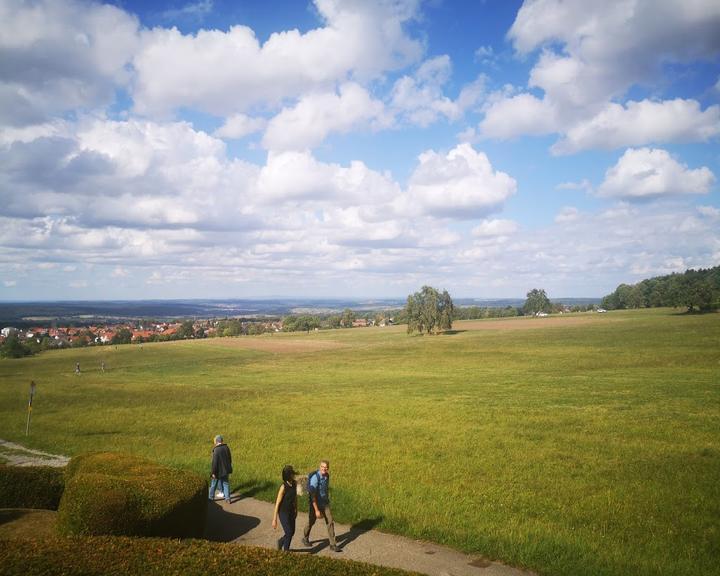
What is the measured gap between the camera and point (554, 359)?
170ft

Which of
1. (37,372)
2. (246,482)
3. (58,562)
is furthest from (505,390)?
(37,372)

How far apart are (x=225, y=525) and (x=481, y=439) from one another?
1253 centimetres

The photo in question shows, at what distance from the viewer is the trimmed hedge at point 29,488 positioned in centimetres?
1162

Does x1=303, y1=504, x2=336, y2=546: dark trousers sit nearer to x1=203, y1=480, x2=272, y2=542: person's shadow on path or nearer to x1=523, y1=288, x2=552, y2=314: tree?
x1=203, y1=480, x2=272, y2=542: person's shadow on path

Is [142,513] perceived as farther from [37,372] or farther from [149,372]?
[37,372]

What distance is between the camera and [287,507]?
33.2 ft

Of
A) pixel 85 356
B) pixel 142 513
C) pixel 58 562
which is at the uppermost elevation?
pixel 58 562

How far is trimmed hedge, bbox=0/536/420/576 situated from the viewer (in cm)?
633

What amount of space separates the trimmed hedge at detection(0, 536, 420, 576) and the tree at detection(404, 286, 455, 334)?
8876cm

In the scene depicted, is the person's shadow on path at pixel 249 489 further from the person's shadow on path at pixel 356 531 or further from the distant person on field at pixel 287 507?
the distant person on field at pixel 287 507

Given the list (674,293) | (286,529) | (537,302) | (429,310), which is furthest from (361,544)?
(537,302)

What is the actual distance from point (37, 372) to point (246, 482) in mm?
60730

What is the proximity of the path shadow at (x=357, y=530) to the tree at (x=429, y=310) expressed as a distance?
274 ft

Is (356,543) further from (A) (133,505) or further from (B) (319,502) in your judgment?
(A) (133,505)
